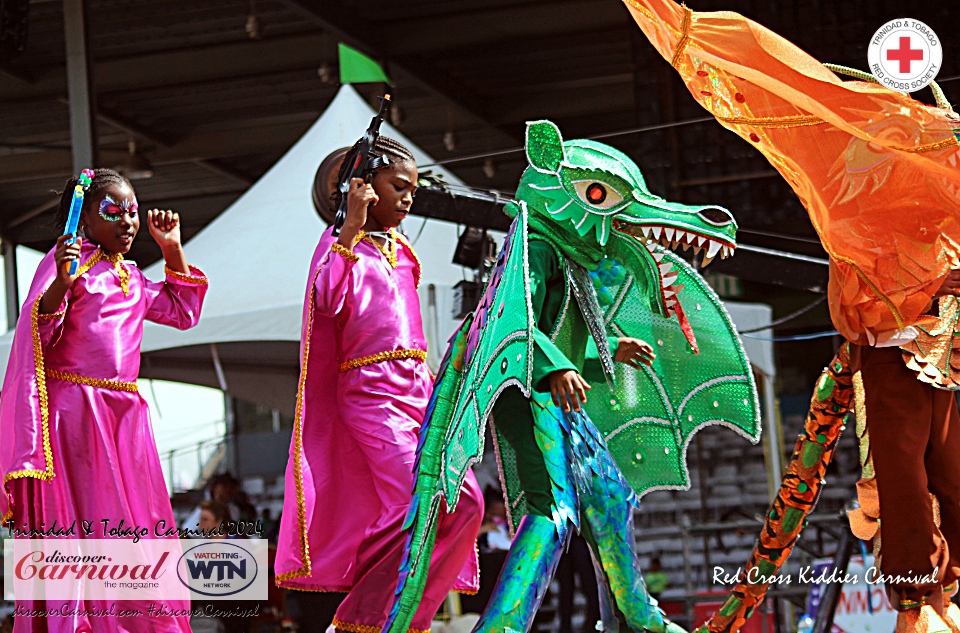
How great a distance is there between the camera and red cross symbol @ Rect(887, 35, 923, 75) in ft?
16.1

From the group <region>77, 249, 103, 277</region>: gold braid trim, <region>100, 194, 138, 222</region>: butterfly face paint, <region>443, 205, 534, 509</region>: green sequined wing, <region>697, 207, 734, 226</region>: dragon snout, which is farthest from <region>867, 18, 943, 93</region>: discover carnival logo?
<region>77, 249, 103, 277</region>: gold braid trim

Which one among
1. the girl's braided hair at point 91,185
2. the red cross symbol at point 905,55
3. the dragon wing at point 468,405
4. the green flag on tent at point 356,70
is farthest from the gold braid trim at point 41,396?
the green flag on tent at point 356,70

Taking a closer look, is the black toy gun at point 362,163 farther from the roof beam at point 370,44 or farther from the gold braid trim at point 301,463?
the roof beam at point 370,44

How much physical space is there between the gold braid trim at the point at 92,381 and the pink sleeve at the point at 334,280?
71 centimetres

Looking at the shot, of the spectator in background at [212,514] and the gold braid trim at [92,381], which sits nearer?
the gold braid trim at [92,381]

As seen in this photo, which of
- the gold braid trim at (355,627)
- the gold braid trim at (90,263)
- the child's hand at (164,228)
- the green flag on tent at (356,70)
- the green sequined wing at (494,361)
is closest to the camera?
the green sequined wing at (494,361)

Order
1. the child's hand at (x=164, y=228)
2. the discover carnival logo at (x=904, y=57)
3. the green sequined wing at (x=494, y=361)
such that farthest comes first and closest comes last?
1. the discover carnival logo at (x=904, y=57)
2. the child's hand at (x=164, y=228)
3. the green sequined wing at (x=494, y=361)

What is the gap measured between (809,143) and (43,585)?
9.08 feet

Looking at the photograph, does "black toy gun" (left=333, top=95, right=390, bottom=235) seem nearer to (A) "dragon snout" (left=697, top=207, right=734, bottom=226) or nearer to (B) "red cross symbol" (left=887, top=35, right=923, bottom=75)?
(A) "dragon snout" (left=697, top=207, right=734, bottom=226)

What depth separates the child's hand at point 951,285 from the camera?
4117 millimetres

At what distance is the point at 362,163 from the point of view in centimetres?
426

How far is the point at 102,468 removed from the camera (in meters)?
4.18

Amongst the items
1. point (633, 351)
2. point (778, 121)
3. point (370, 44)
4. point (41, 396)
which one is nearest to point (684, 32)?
point (778, 121)

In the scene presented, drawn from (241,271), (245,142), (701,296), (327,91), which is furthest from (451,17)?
(701,296)
